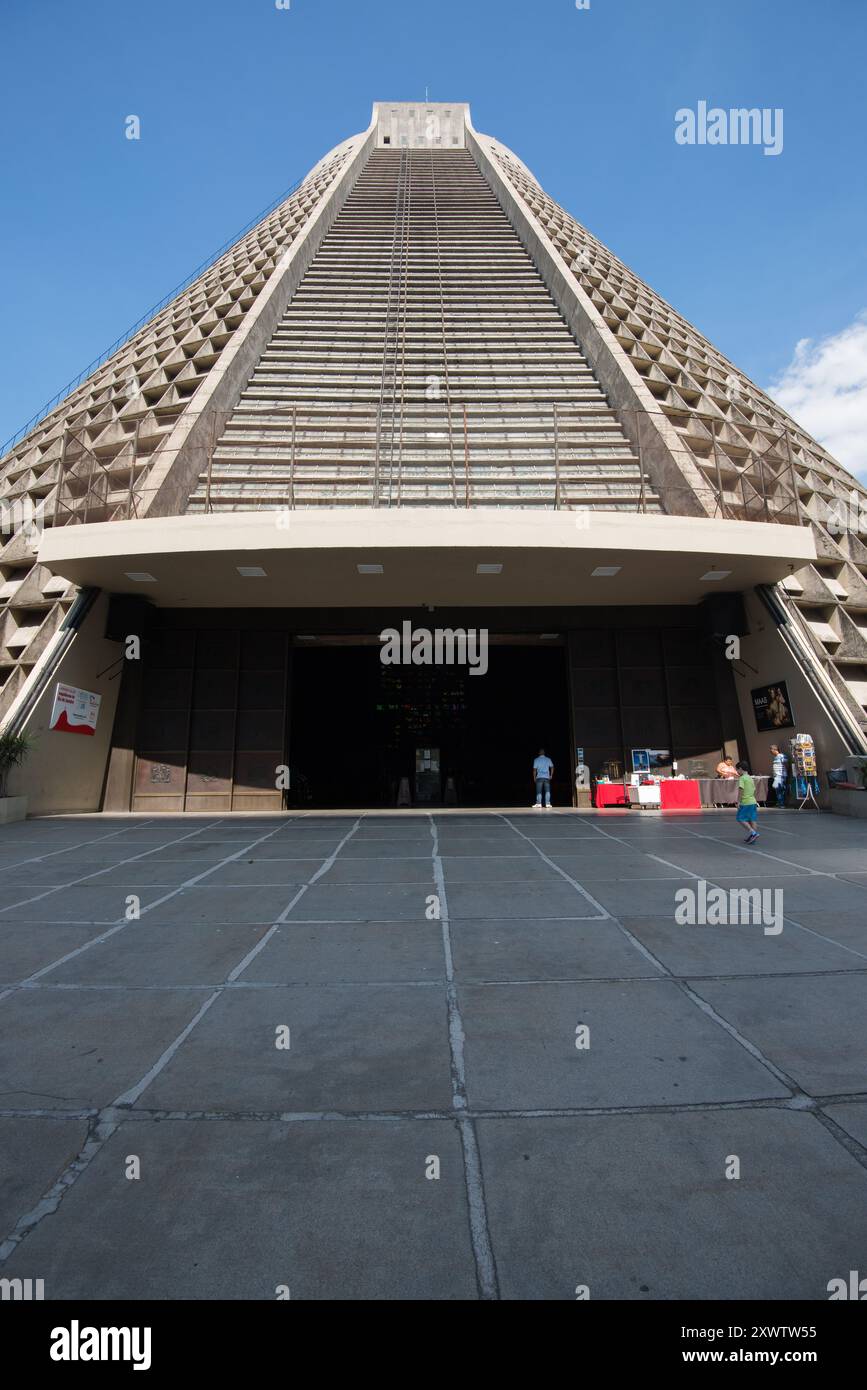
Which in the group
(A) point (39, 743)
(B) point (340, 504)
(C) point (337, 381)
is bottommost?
(A) point (39, 743)

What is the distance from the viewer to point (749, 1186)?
6.98ft

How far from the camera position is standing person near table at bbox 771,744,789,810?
13.3 meters

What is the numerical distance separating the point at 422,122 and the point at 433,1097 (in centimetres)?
Answer: 5576

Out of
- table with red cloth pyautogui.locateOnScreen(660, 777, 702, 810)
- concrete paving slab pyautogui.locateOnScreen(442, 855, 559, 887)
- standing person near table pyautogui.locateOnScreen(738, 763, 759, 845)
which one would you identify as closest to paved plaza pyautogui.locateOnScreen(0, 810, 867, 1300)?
concrete paving slab pyautogui.locateOnScreen(442, 855, 559, 887)

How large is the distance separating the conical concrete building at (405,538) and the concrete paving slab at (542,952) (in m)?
7.60

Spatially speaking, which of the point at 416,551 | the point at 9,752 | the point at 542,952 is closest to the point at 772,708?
the point at 416,551

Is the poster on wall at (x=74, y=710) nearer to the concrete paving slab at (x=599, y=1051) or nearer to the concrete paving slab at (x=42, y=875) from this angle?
the concrete paving slab at (x=42, y=875)

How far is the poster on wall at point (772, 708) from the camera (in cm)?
1349

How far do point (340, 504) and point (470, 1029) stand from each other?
1276 cm

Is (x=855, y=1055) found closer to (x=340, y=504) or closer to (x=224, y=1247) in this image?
(x=224, y=1247)

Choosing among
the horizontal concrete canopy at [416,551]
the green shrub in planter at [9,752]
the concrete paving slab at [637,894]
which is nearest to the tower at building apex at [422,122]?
the horizontal concrete canopy at [416,551]
